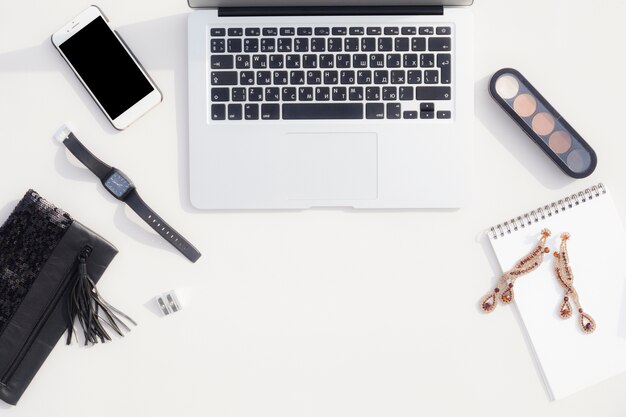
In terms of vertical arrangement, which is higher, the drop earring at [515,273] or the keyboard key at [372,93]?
the keyboard key at [372,93]

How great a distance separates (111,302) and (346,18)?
56 cm

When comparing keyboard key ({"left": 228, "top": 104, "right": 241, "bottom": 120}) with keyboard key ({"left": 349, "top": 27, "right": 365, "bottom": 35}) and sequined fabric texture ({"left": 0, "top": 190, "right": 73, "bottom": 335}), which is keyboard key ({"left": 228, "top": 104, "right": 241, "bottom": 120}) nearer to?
keyboard key ({"left": 349, "top": 27, "right": 365, "bottom": 35})

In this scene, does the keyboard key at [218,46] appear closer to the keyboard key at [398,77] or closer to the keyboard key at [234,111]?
the keyboard key at [234,111]

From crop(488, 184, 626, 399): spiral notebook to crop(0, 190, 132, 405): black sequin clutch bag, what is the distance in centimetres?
61

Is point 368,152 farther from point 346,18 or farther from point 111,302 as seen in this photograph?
point 111,302

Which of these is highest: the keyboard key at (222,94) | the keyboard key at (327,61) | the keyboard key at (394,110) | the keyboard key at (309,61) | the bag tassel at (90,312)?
the keyboard key at (327,61)

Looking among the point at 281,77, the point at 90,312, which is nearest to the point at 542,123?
the point at 281,77

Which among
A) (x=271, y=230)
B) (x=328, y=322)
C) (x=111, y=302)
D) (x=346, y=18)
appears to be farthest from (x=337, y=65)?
(x=111, y=302)

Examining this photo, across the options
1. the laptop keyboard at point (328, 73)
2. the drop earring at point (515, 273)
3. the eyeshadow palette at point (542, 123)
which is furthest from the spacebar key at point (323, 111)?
the drop earring at point (515, 273)

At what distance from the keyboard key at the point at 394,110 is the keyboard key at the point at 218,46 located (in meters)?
0.26

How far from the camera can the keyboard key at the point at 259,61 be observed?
0.78 meters

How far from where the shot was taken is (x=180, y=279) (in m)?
0.82

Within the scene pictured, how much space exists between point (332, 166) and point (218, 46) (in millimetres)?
241

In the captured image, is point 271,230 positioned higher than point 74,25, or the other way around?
point 74,25
